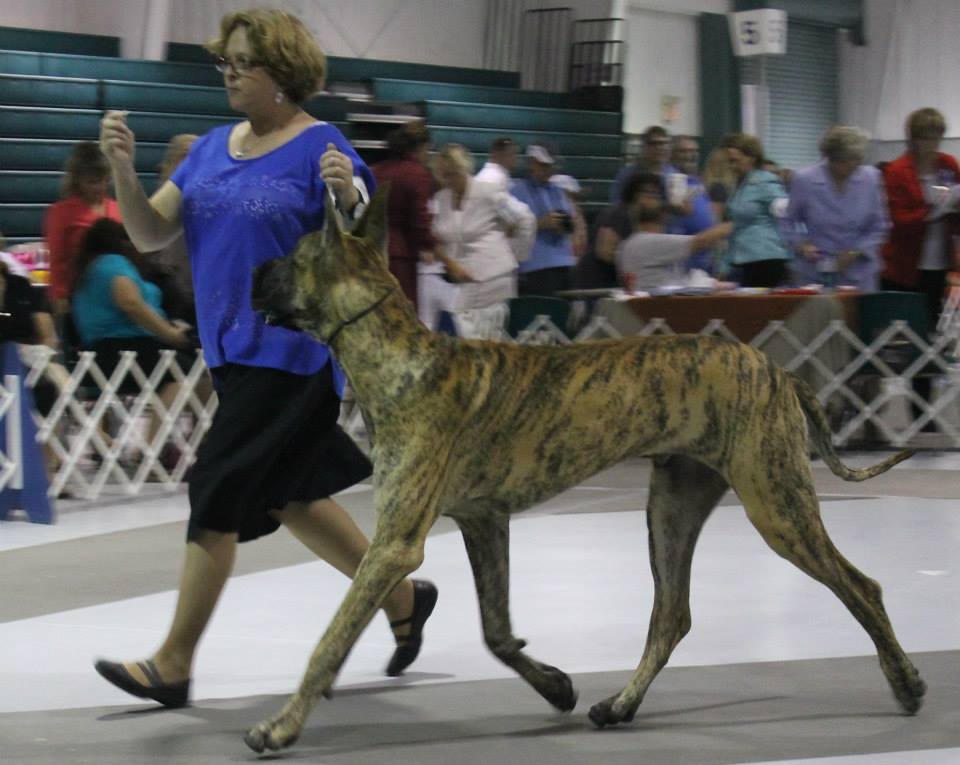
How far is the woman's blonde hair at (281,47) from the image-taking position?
371 centimetres

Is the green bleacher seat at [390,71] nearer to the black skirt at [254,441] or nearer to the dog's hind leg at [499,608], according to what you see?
the black skirt at [254,441]

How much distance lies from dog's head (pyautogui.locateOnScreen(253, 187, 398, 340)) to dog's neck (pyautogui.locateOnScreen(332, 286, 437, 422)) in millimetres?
31

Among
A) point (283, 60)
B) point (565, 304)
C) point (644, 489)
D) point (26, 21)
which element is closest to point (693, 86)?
point (26, 21)

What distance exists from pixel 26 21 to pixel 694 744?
44.4ft

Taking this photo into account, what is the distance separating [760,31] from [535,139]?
9.02 ft

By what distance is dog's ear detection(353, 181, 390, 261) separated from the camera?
3.39m

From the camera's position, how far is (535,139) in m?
18.9

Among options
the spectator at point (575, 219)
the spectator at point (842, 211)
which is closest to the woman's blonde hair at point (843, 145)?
the spectator at point (842, 211)

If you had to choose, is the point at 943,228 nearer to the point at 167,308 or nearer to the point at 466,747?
the point at 167,308

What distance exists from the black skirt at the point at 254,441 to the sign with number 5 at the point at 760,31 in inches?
572

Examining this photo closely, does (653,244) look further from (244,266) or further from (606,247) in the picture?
(244,266)

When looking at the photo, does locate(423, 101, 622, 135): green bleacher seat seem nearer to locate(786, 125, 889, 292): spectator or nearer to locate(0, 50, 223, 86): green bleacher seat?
locate(0, 50, 223, 86): green bleacher seat

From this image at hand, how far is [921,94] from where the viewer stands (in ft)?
81.7

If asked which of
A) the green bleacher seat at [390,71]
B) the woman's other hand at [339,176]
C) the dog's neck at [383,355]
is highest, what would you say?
the green bleacher seat at [390,71]
